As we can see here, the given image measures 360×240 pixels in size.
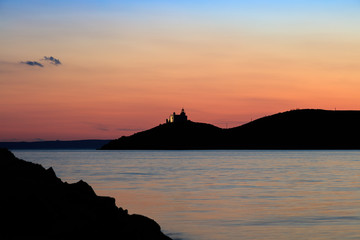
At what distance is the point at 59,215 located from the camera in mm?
14766

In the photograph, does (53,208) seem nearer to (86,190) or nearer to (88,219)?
(88,219)

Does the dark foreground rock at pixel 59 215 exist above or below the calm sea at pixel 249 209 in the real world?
above

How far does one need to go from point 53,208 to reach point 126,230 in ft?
6.79

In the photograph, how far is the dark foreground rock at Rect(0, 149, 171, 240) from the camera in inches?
535

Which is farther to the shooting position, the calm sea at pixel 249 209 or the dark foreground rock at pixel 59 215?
the calm sea at pixel 249 209

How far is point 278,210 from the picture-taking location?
2598cm

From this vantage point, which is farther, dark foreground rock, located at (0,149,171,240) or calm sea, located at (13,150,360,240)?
calm sea, located at (13,150,360,240)

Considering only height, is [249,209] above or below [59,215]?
below

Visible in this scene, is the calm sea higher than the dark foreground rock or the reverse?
the reverse

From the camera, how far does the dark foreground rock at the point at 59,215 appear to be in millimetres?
13602

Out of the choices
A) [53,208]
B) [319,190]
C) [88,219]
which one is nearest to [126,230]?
[88,219]

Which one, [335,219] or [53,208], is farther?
[335,219]

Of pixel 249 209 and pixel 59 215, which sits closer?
pixel 59 215

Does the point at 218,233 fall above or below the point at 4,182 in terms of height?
below
